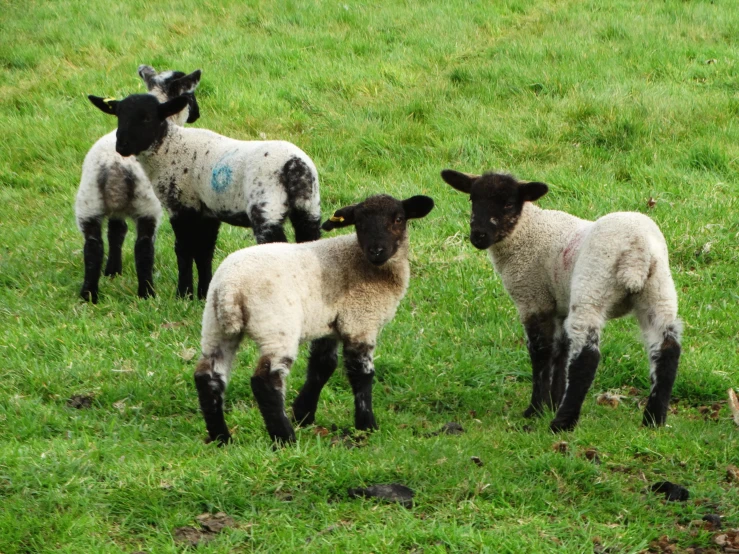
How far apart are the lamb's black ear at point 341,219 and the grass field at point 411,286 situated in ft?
4.32

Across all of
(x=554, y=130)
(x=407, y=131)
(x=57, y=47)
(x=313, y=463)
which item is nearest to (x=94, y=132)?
(x=57, y=47)

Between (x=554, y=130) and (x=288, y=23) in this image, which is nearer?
(x=554, y=130)

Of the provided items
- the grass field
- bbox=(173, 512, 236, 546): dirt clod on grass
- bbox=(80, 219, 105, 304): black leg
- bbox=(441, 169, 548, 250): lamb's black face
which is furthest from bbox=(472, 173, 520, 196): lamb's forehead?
bbox=(80, 219, 105, 304): black leg

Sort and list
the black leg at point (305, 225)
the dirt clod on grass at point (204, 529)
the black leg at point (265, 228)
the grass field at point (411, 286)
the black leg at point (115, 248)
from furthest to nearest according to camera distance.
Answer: the black leg at point (115, 248) → the black leg at point (305, 225) → the black leg at point (265, 228) → the grass field at point (411, 286) → the dirt clod on grass at point (204, 529)

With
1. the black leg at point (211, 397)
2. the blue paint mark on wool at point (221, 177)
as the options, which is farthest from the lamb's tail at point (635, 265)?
the blue paint mark on wool at point (221, 177)

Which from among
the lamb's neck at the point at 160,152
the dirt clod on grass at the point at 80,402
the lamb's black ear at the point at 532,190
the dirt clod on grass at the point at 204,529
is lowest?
the dirt clod on grass at the point at 204,529

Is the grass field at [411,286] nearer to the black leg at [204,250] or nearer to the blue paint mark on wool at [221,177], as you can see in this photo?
the black leg at [204,250]

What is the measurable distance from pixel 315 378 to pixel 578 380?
1766 millimetres

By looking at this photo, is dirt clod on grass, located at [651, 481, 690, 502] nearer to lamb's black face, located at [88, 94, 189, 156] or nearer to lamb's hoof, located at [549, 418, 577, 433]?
lamb's hoof, located at [549, 418, 577, 433]

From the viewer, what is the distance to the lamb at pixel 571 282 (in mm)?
6285

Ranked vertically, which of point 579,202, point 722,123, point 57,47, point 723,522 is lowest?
point 723,522

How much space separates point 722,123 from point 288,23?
715 cm

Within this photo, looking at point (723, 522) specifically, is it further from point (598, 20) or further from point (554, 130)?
point (598, 20)

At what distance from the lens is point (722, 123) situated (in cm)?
1252
